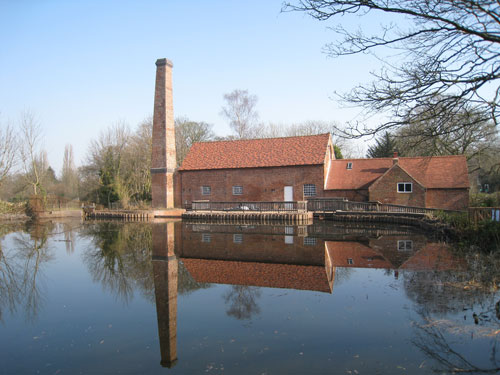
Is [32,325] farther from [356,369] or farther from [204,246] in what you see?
[204,246]

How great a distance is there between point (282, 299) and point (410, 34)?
561cm

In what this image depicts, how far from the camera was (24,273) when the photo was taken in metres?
10.6

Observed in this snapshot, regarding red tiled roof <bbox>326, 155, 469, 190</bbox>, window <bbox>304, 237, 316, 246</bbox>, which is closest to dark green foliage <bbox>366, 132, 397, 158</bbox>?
red tiled roof <bbox>326, 155, 469, 190</bbox>

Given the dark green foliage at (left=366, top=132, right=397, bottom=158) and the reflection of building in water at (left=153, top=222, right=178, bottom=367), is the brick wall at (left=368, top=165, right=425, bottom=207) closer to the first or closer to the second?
the dark green foliage at (left=366, top=132, right=397, bottom=158)

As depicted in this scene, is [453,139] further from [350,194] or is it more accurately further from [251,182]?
[251,182]

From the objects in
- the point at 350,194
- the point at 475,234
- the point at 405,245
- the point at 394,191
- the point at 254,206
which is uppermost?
the point at 394,191

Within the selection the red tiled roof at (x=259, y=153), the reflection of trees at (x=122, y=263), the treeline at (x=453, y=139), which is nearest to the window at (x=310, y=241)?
the treeline at (x=453, y=139)

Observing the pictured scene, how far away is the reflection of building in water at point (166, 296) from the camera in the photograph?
5.44m

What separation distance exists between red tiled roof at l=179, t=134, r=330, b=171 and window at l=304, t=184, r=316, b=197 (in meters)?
1.67

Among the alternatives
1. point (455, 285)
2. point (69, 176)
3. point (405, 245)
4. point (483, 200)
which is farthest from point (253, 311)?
point (69, 176)

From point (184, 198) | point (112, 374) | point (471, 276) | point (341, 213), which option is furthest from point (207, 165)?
point (112, 374)

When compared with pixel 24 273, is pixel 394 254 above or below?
above

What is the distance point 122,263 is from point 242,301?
5456 mm

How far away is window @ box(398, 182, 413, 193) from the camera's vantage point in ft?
82.0
